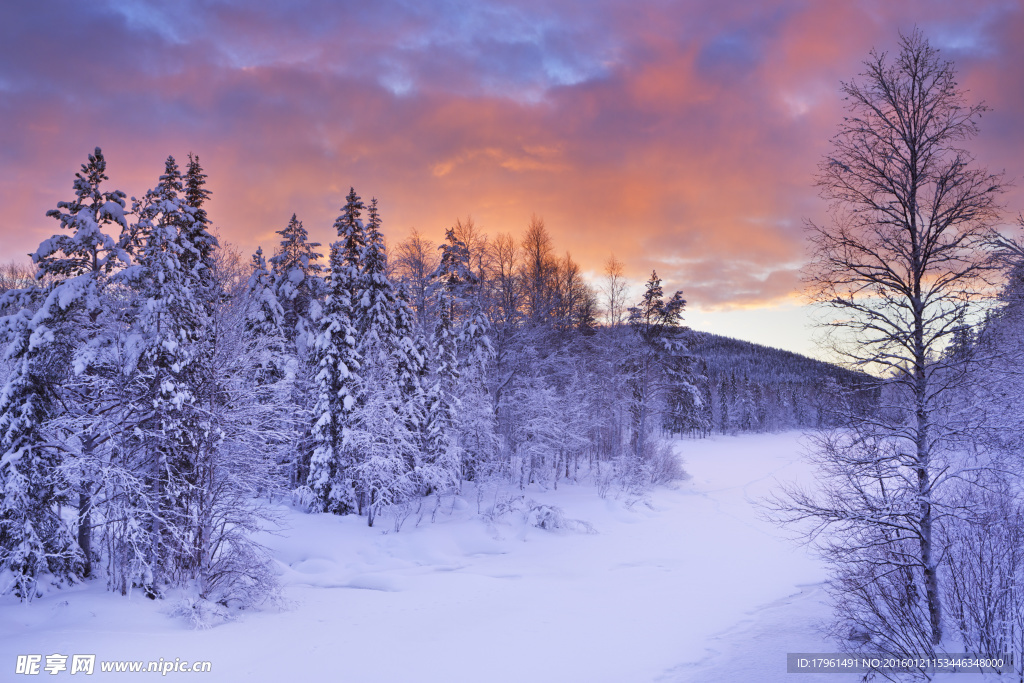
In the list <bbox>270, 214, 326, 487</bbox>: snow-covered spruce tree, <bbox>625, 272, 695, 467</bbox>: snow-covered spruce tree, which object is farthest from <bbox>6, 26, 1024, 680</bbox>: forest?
<bbox>625, 272, 695, 467</bbox>: snow-covered spruce tree

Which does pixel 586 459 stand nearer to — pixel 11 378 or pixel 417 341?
pixel 417 341

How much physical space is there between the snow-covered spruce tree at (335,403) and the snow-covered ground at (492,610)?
1.34m

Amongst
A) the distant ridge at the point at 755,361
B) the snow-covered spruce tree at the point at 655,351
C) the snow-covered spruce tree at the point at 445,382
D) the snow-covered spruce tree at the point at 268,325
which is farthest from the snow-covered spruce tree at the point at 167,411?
the distant ridge at the point at 755,361

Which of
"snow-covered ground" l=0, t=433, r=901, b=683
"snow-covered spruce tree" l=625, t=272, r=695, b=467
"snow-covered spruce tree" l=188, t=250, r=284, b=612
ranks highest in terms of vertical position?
"snow-covered spruce tree" l=625, t=272, r=695, b=467

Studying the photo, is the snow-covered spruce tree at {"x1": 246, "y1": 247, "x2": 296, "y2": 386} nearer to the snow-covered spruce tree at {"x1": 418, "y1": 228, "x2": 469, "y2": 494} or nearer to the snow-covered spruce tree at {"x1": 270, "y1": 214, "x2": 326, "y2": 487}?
the snow-covered spruce tree at {"x1": 270, "y1": 214, "x2": 326, "y2": 487}

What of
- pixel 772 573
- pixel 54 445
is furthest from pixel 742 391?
pixel 54 445

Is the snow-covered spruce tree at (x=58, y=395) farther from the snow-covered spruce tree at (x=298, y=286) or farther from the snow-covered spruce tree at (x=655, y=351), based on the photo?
the snow-covered spruce tree at (x=655, y=351)

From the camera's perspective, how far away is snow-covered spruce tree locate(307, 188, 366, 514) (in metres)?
20.8

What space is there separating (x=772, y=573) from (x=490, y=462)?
1390cm

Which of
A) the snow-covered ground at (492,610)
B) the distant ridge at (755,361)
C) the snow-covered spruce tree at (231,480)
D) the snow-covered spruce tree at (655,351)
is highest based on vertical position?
the distant ridge at (755,361)

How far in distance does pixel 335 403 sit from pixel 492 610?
11.8m

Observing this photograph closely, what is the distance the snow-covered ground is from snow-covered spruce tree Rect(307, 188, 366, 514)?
1.34m

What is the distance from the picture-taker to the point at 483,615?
12945 millimetres

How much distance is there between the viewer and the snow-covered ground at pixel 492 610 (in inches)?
380
